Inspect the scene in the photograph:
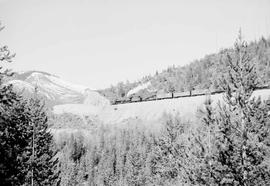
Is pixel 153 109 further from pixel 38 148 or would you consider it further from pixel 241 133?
pixel 241 133

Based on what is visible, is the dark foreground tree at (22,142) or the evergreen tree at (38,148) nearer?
the dark foreground tree at (22,142)

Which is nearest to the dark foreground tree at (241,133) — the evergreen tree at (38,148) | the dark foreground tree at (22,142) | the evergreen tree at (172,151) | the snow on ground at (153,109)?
the dark foreground tree at (22,142)

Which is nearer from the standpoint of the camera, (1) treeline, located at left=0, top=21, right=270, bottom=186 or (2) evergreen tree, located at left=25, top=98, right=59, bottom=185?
(1) treeline, located at left=0, top=21, right=270, bottom=186

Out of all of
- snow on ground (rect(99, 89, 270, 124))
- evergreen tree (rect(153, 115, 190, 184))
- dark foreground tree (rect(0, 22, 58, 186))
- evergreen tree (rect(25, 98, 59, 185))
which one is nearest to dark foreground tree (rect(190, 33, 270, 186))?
dark foreground tree (rect(0, 22, 58, 186))

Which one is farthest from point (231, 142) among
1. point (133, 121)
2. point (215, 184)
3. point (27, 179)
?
point (133, 121)

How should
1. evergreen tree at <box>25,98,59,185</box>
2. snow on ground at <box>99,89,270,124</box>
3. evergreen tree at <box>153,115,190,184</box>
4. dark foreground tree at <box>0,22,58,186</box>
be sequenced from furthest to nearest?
snow on ground at <box>99,89,270,124</box>
evergreen tree at <box>153,115,190,184</box>
evergreen tree at <box>25,98,59,185</box>
dark foreground tree at <box>0,22,58,186</box>

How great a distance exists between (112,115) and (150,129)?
44.1 m

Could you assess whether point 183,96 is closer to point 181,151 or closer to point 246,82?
point 181,151

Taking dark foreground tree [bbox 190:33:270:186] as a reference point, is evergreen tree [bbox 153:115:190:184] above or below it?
below

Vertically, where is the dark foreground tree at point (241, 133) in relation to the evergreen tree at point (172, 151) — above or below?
above

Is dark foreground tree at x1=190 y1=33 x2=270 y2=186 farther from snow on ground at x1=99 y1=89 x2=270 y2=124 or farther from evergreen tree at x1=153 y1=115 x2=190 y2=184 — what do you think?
snow on ground at x1=99 y1=89 x2=270 y2=124

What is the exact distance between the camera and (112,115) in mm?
190875

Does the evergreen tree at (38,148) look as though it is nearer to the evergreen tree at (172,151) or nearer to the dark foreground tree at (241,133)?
the evergreen tree at (172,151)

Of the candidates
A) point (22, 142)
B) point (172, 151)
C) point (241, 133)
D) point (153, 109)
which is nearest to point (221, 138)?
point (241, 133)
